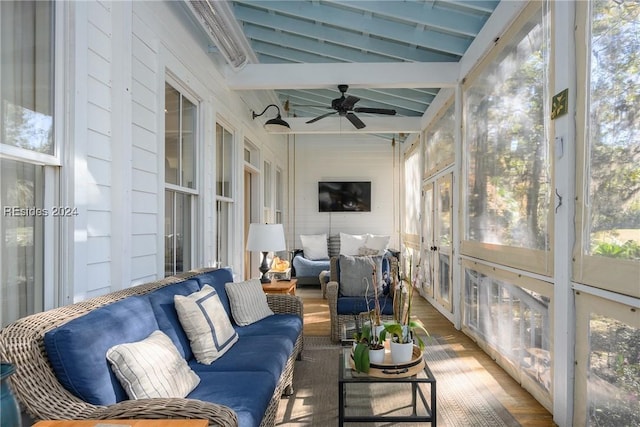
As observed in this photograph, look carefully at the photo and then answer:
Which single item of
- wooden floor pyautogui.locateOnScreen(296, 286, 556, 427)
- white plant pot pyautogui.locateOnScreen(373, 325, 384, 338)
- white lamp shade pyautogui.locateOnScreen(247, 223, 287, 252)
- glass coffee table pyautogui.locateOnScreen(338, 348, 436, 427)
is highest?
white lamp shade pyautogui.locateOnScreen(247, 223, 287, 252)

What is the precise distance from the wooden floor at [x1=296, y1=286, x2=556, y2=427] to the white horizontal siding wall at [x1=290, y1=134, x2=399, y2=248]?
2.50 m

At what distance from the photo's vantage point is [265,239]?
13.7 feet

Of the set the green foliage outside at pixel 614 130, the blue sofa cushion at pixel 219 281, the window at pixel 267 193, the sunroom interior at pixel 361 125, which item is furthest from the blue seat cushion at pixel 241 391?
the window at pixel 267 193

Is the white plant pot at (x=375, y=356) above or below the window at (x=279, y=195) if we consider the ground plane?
below

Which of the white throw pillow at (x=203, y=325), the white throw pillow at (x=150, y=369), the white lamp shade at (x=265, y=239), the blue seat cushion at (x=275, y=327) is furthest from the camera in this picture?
the white lamp shade at (x=265, y=239)

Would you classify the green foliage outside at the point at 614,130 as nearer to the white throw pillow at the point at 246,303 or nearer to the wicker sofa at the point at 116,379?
the wicker sofa at the point at 116,379

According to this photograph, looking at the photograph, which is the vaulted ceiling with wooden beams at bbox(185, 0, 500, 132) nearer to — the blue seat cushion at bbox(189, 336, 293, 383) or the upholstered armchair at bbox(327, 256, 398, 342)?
the upholstered armchair at bbox(327, 256, 398, 342)

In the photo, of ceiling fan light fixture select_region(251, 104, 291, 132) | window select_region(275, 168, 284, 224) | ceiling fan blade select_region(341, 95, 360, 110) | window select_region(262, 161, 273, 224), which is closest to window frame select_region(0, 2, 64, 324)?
ceiling fan blade select_region(341, 95, 360, 110)

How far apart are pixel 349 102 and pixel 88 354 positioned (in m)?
3.73

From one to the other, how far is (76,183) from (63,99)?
0.40m

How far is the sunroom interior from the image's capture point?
1.82m

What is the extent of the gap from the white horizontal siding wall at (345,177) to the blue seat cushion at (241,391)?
22.2 feet

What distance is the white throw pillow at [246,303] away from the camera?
9.99 ft

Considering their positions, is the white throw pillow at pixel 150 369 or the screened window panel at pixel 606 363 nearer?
the white throw pillow at pixel 150 369
